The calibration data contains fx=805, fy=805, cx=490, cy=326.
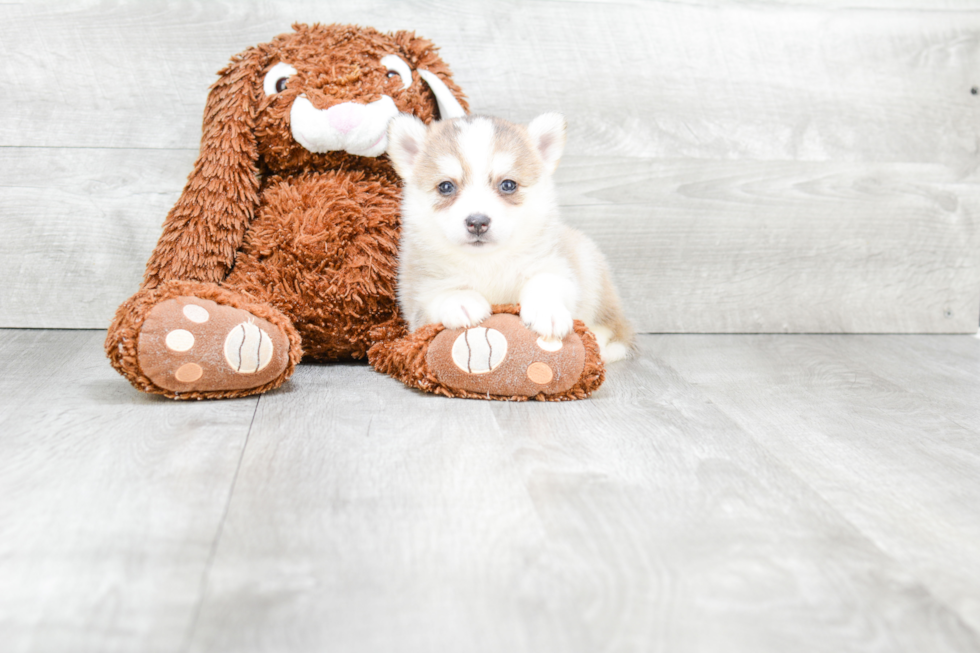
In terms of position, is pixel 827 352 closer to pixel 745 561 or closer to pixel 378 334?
pixel 378 334

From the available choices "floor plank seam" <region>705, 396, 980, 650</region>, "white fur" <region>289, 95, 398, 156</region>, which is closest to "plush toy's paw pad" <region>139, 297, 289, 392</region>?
"white fur" <region>289, 95, 398, 156</region>

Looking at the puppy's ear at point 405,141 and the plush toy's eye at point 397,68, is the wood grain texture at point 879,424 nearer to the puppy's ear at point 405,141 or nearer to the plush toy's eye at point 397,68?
the puppy's ear at point 405,141

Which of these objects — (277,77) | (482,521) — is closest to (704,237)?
(277,77)

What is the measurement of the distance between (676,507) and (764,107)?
139 centimetres

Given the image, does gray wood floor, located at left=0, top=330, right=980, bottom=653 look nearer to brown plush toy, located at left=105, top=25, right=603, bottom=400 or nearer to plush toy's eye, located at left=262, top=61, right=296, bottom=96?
brown plush toy, located at left=105, top=25, right=603, bottom=400

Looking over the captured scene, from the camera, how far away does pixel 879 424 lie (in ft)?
4.42

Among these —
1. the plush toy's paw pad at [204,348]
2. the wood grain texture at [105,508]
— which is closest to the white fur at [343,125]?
the plush toy's paw pad at [204,348]

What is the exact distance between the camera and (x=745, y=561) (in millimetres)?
853

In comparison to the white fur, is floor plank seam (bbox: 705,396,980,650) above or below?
below

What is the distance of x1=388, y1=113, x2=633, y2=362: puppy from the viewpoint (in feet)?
4.65

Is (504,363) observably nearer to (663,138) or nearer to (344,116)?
(344,116)

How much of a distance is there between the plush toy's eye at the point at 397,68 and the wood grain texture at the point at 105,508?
0.72m

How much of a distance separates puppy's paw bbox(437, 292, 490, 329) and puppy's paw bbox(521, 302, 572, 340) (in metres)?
0.08

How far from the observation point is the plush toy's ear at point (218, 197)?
5.11 ft
